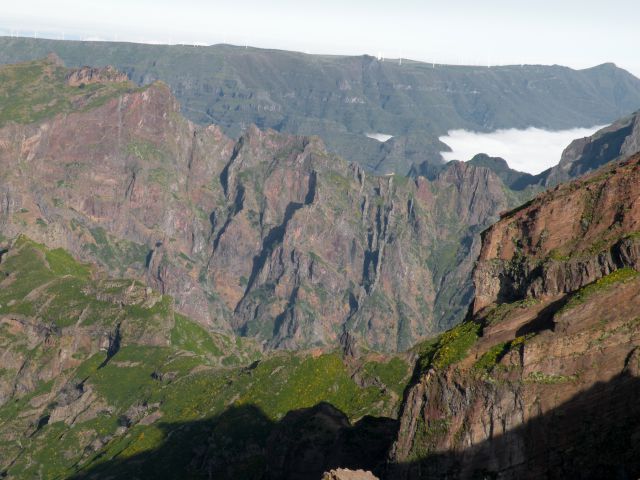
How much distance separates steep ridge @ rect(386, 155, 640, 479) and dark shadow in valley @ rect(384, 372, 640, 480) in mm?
109

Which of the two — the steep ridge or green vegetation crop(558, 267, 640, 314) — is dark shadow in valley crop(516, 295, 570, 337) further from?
green vegetation crop(558, 267, 640, 314)

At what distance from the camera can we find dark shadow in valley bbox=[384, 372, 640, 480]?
3332 inches

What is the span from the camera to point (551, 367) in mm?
92750

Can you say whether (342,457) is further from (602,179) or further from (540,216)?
(602,179)

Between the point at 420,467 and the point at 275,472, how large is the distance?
183 ft

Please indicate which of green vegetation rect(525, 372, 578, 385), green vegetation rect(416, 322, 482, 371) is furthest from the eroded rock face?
green vegetation rect(525, 372, 578, 385)

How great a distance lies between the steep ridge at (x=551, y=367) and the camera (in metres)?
88.0

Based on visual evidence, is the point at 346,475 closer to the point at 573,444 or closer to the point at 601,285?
the point at 573,444

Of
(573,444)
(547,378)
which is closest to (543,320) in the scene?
(547,378)

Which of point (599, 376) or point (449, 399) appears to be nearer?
point (599, 376)

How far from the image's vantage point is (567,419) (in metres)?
89.8

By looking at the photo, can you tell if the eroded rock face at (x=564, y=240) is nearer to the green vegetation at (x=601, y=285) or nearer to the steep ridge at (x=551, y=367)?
the steep ridge at (x=551, y=367)

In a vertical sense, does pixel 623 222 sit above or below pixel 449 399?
above

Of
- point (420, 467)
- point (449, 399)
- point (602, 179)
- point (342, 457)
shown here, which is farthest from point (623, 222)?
point (342, 457)
